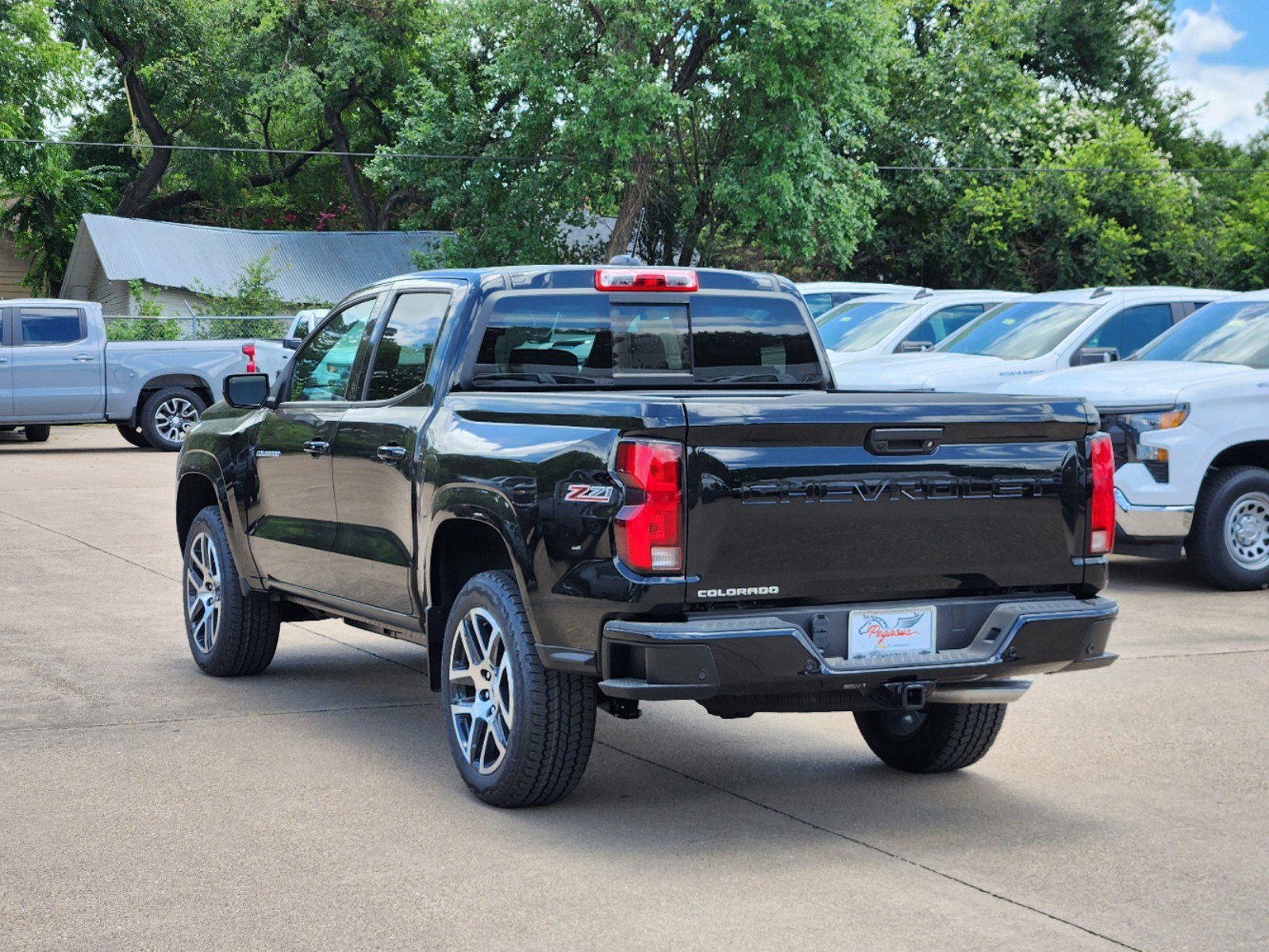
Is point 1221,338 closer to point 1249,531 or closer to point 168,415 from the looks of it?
point 1249,531

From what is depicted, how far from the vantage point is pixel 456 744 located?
5977 millimetres

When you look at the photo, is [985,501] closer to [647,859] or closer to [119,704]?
[647,859]

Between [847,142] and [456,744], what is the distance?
3643 cm

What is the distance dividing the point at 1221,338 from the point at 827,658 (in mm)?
8059

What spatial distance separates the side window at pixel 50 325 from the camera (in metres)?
22.8

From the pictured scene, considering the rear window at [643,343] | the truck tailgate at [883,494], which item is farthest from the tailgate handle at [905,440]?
the rear window at [643,343]

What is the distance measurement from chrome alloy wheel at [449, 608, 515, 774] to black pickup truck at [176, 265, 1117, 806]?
1 centimetres

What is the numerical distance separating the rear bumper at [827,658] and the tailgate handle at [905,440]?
511mm

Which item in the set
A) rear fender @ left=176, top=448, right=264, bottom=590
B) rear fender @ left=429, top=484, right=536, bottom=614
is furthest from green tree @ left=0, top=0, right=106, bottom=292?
rear fender @ left=429, top=484, right=536, bottom=614

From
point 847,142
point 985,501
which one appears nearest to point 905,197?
point 847,142

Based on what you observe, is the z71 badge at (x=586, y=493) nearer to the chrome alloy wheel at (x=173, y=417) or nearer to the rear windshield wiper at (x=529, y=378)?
the rear windshield wiper at (x=529, y=378)

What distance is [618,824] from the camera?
5.64 m

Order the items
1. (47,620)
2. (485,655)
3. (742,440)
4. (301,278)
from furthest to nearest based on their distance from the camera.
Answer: (301,278) < (47,620) < (485,655) < (742,440)

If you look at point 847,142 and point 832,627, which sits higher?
point 847,142
